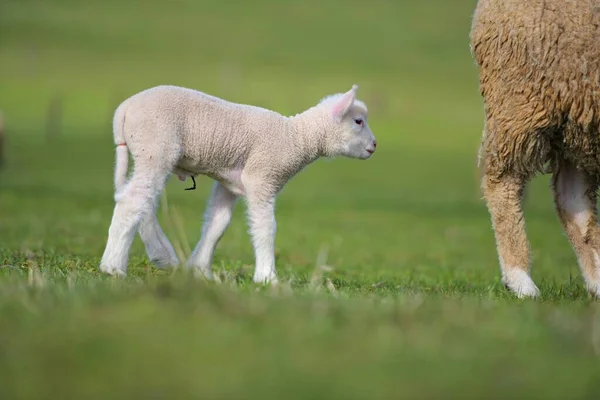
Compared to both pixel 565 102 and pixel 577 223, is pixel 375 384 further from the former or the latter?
pixel 577 223

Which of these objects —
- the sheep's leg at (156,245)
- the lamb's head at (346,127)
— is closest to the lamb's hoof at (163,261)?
the sheep's leg at (156,245)

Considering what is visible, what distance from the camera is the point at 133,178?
6832mm

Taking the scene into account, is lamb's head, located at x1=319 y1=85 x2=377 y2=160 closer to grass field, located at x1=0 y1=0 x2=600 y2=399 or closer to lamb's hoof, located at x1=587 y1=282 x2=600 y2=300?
grass field, located at x1=0 y1=0 x2=600 y2=399

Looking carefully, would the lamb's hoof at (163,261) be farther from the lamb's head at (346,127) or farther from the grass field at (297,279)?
the lamb's head at (346,127)

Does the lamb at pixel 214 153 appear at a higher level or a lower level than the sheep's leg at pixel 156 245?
higher

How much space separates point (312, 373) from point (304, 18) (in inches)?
2643

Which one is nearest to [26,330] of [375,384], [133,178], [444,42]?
[375,384]

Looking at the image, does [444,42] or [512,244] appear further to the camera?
[444,42]

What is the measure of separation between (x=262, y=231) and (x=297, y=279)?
472 mm

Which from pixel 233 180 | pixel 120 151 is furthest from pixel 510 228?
pixel 120 151

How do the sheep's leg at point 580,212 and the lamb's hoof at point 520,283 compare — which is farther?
the sheep's leg at point 580,212

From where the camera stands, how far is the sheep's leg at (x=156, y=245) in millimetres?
7152

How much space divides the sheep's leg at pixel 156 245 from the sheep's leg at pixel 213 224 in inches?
8.8

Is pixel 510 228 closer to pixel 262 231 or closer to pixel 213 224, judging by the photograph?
pixel 262 231
